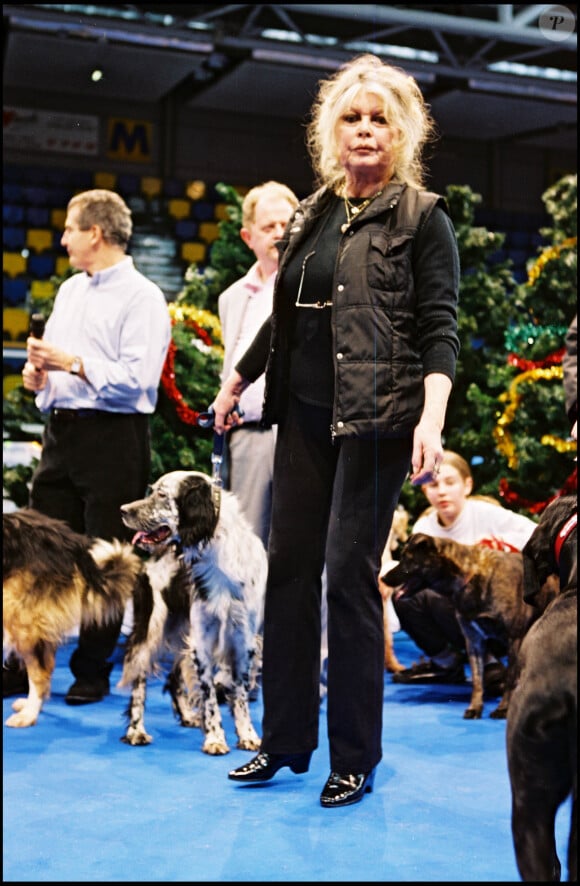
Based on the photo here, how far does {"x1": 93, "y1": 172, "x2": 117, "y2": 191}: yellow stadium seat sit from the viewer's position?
471 inches

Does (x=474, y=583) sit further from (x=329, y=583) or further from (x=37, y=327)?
(x=37, y=327)

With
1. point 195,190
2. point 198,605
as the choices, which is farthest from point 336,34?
point 198,605

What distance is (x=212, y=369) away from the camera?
12.9ft

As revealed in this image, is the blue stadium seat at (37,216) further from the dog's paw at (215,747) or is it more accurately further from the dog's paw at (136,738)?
the dog's paw at (215,747)

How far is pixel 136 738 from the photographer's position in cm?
309

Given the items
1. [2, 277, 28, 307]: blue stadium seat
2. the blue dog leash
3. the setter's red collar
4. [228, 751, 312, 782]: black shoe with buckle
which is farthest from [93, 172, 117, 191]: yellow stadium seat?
the setter's red collar

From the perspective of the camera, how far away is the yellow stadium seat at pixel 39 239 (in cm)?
1219

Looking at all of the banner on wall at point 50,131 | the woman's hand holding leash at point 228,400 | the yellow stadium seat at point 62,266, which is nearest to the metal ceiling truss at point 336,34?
the banner on wall at point 50,131

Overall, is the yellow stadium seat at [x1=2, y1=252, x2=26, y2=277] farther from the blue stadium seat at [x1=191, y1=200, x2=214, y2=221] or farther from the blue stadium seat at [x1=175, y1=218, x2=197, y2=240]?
the blue stadium seat at [x1=175, y1=218, x2=197, y2=240]

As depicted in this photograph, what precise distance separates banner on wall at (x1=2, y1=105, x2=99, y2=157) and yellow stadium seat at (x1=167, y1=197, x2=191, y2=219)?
44.7 inches

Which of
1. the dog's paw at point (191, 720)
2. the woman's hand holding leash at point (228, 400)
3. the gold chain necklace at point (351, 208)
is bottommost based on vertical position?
the dog's paw at point (191, 720)

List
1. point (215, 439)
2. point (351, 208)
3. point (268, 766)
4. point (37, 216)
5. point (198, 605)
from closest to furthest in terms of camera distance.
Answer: point (351, 208), point (268, 766), point (215, 439), point (198, 605), point (37, 216)

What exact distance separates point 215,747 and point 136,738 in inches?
9.9

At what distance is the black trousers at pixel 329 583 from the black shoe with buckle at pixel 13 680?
5.20ft
